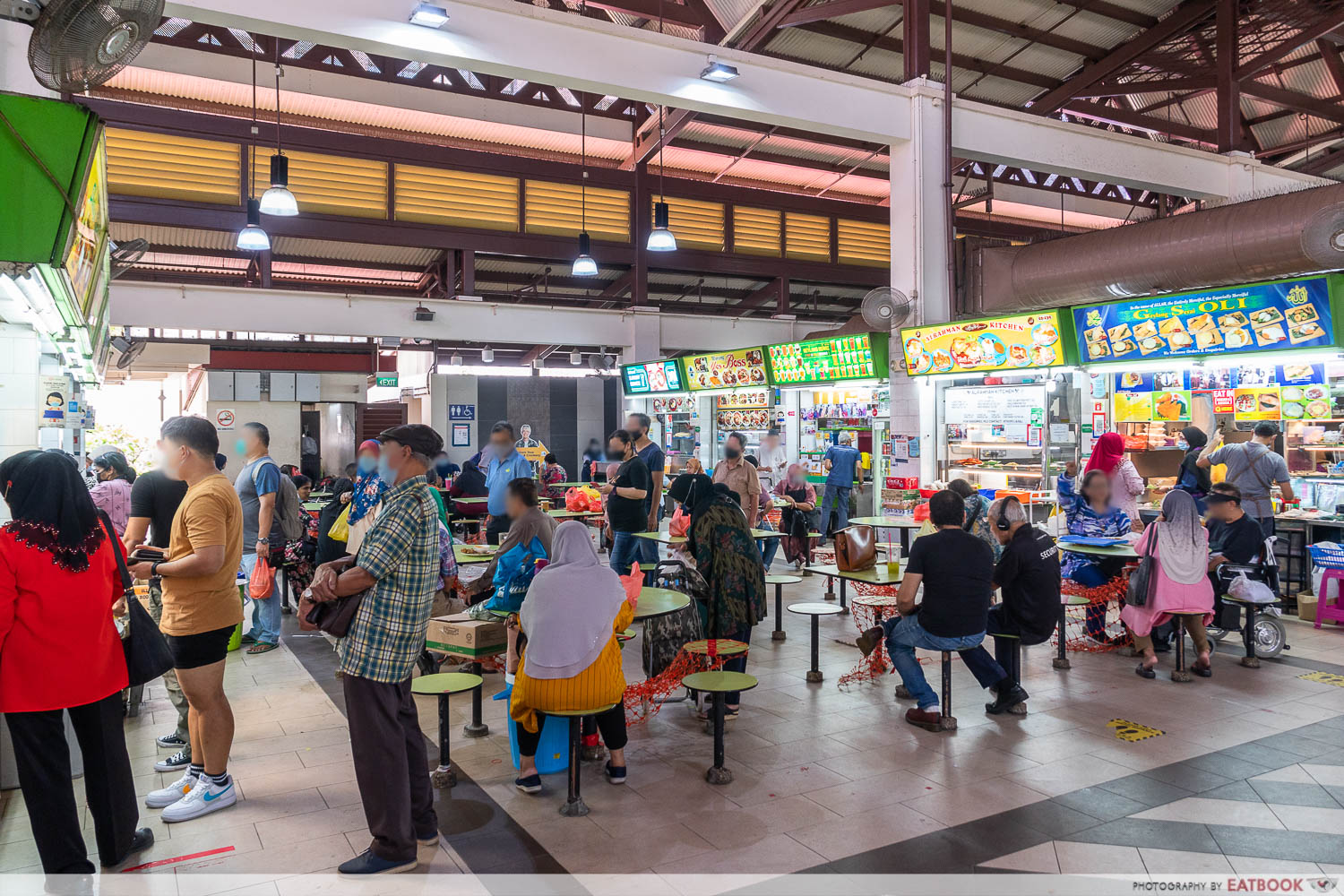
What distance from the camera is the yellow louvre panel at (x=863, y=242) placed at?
15945mm

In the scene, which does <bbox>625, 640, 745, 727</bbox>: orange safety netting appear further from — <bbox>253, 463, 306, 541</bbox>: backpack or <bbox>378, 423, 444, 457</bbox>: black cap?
<bbox>253, 463, 306, 541</bbox>: backpack

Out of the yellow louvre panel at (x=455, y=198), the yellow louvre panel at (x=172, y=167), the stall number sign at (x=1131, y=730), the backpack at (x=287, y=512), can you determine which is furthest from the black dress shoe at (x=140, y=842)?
the yellow louvre panel at (x=455, y=198)

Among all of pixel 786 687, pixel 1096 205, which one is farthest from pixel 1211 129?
pixel 786 687

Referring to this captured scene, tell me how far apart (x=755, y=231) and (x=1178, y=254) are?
7538 mm

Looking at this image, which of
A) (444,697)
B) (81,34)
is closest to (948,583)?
(444,697)

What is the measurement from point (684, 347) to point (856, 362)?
17.4ft

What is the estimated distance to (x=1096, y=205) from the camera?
1747 centimetres

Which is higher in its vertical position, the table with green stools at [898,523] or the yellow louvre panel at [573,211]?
the yellow louvre panel at [573,211]

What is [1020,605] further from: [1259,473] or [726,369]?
[726,369]

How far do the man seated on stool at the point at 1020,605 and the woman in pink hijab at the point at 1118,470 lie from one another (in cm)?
240

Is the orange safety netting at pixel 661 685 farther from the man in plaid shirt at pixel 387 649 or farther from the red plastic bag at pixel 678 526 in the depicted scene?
the man in plaid shirt at pixel 387 649

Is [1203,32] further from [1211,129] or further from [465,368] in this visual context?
[465,368]

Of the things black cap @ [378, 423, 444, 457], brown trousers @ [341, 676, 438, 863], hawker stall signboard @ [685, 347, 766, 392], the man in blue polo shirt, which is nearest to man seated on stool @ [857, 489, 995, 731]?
black cap @ [378, 423, 444, 457]

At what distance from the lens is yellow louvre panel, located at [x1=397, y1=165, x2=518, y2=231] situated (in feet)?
41.9
